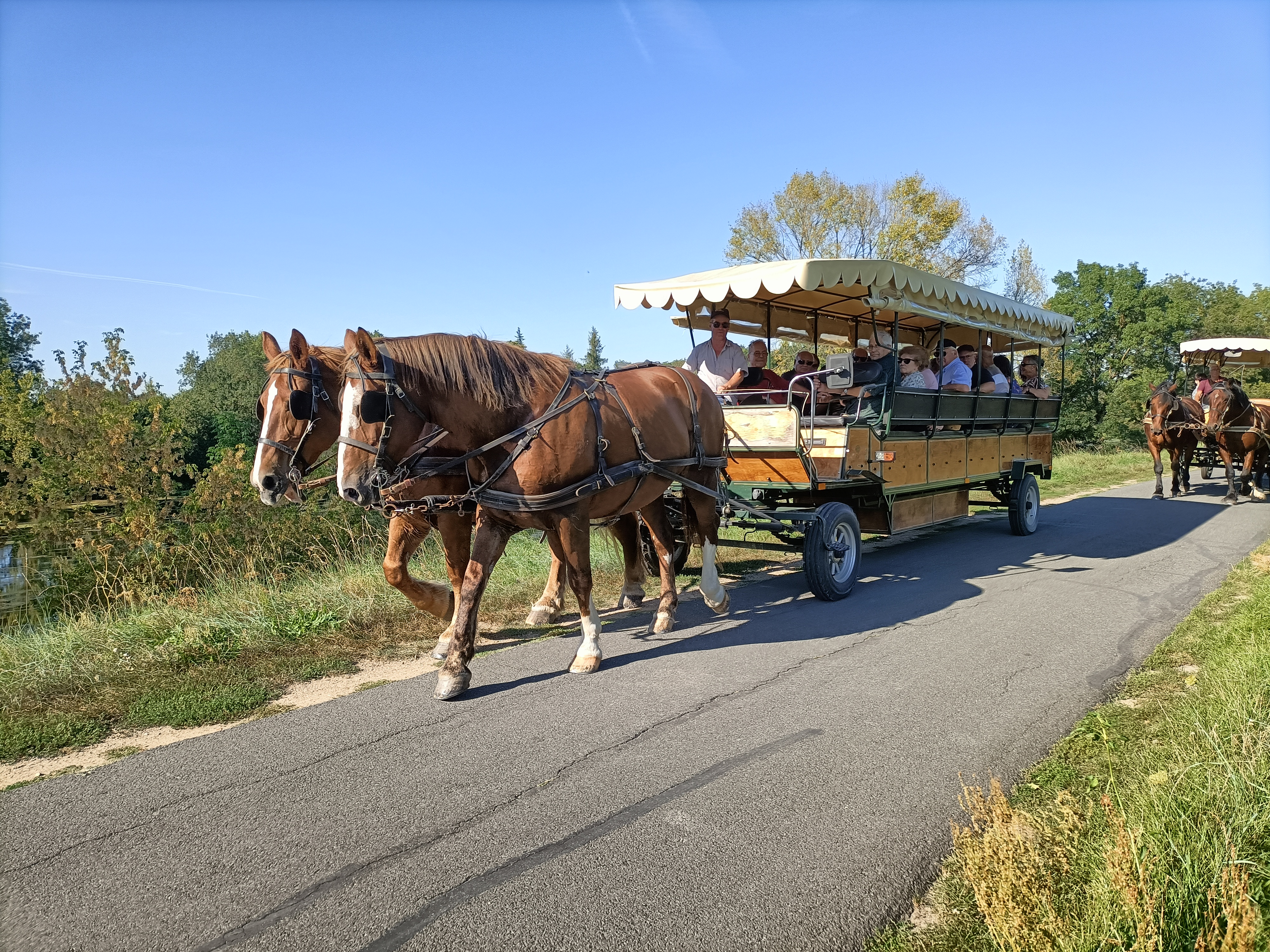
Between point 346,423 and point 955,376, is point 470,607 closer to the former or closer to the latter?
point 346,423

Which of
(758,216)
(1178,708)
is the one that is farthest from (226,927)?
(758,216)

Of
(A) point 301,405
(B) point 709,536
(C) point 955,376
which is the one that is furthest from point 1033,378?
(A) point 301,405

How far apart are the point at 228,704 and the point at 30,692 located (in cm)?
115

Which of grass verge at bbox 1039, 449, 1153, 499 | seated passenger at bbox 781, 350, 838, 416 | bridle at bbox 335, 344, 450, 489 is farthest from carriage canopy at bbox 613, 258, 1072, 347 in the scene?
grass verge at bbox 1039, 449, 1153, 499

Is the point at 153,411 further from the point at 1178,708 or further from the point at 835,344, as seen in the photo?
the point at 1178,708

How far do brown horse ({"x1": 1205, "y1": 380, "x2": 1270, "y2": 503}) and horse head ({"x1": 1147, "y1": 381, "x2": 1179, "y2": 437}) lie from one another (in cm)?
56

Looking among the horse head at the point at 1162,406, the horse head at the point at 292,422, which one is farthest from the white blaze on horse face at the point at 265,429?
the horse head at the point at 1162,406

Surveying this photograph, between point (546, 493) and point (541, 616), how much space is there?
5.97 feet

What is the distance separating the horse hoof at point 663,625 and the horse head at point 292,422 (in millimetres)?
2655

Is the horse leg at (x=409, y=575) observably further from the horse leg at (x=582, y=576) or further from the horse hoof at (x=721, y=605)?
the horse hoof at (x=721, y=605)

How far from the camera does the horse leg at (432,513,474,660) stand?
5293 millimetres

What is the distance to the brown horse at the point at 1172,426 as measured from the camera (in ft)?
46.4

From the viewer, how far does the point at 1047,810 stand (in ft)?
9.13

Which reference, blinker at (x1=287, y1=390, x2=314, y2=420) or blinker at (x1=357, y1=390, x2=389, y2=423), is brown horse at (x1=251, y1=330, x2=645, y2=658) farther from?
blinker at (x1=357, y1=390, x2=389, y2=423)
